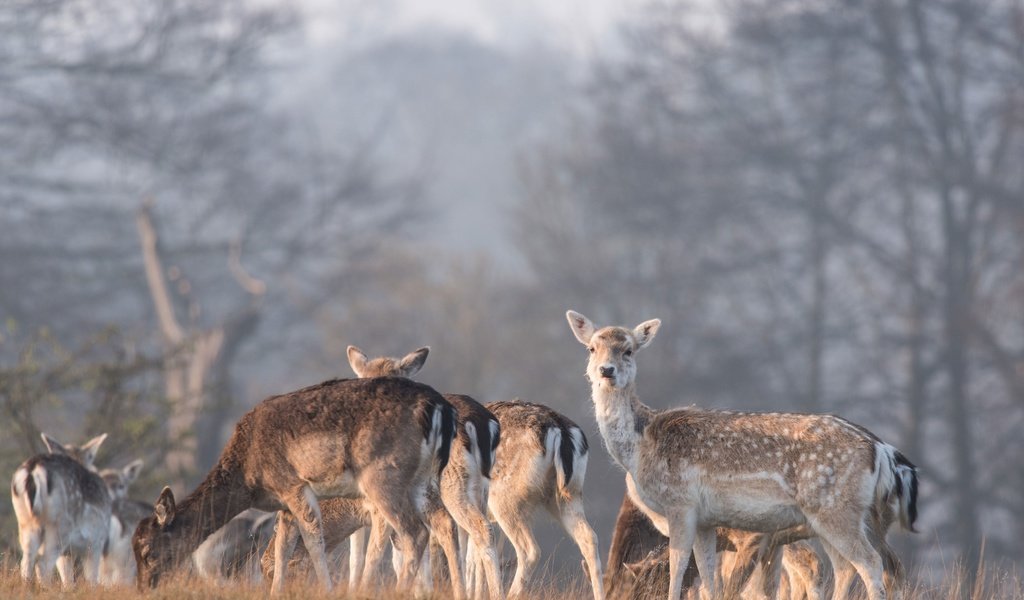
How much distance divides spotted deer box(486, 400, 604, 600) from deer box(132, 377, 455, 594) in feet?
4.75

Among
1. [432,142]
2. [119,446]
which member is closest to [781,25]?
[119,446]

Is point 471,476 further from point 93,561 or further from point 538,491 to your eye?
point 93,561

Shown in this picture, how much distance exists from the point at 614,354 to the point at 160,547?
3492 mm

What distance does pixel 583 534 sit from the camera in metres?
12.2

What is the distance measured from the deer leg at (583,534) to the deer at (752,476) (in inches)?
22.4

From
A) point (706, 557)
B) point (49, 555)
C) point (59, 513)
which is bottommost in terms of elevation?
point (49, 555)

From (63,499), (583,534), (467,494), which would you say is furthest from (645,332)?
(63,499)

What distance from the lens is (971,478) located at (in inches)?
1396

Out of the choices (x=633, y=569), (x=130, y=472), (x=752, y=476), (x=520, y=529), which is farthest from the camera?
(x=130, y=472)

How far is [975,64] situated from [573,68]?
4153 cm

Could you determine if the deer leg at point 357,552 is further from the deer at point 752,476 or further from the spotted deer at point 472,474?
the deer at point 752,476

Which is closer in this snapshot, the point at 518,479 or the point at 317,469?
the point at 317,469

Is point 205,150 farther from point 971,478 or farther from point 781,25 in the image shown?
point 971,478


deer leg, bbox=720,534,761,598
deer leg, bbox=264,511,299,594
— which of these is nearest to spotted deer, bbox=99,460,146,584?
deer leg, bbox=264,511,299,594
